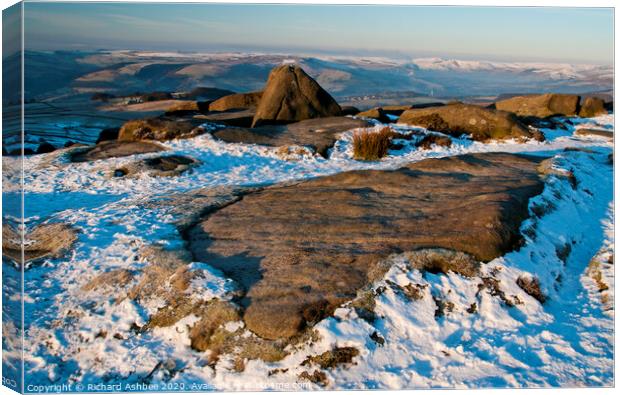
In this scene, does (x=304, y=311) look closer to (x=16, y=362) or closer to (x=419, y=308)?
(x=419, y=308)

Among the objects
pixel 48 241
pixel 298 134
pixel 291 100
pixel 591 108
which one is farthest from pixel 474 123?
pixel 48 241

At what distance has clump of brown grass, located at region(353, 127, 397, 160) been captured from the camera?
41.6 ft

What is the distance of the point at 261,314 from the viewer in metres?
4.66

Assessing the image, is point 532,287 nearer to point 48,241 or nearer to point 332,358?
point 332,358

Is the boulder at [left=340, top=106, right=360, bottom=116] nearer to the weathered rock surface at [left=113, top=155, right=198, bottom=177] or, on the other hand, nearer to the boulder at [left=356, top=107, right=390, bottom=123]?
the boulder at [left=356, top=107, right=390, bottom=123]

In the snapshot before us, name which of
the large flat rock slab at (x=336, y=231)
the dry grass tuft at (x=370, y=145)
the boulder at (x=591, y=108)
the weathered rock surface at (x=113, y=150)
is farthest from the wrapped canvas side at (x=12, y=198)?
the boulder at (x=591, y=108)

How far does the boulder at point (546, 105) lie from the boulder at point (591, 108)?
282 millimetres

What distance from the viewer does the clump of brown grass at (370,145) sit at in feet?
41.6

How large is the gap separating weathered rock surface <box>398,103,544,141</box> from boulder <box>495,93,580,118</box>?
22.2 feet

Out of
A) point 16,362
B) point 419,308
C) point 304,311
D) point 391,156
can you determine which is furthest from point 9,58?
point 391,156

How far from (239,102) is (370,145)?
30.7 feet

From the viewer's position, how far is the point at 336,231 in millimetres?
6371

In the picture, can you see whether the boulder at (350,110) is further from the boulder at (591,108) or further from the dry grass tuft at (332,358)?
the dry grass tuft at (332,358)

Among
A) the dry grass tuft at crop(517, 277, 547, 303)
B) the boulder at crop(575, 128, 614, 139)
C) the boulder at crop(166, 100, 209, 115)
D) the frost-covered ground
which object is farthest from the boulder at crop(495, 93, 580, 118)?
the dry grass tuft at crop(517, 277, 547, 303)
